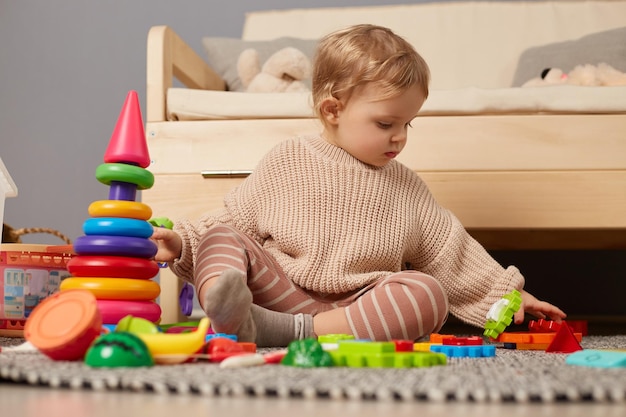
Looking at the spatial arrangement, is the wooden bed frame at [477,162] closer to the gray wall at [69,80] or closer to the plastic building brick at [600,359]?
the plastic building brick at [600,359]

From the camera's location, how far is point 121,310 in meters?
0.90

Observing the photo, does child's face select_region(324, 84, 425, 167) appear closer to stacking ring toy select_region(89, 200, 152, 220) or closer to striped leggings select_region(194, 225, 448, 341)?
striped leggings select_region(194, 225, 448, 341)

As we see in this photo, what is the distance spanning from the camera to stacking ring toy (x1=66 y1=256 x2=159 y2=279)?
2.99ft

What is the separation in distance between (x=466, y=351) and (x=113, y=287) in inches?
17.2

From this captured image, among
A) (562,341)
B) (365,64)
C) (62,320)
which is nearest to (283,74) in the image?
(365,64)

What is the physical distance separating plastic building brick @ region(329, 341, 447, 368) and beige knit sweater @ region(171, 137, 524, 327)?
14.5 inches

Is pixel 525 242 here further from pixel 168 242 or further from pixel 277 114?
pixel 168 242

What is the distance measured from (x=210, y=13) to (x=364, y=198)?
1.24 metres

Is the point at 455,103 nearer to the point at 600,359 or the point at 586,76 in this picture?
the point at 586,76

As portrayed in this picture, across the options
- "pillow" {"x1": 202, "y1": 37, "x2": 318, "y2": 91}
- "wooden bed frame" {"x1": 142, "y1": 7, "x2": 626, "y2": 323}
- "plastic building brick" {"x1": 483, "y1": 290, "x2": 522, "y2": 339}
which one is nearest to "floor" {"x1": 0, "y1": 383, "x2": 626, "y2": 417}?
"plastic building brick" {"x1": 483, "y1": 290, "x2": 522, "y2": 339}

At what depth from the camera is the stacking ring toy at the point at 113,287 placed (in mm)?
905

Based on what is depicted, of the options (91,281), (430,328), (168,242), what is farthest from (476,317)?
(91,281)

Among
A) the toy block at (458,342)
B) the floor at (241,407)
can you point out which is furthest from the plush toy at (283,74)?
the floor at (241,407)

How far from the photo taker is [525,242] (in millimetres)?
1779
